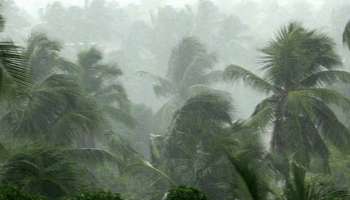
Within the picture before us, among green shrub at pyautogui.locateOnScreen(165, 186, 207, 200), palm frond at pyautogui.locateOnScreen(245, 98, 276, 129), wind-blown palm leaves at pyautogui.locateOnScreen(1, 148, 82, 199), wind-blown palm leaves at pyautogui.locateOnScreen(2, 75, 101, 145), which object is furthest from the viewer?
palm frond at pyautogui.locateOnScreen(245, 98, 276, 129)

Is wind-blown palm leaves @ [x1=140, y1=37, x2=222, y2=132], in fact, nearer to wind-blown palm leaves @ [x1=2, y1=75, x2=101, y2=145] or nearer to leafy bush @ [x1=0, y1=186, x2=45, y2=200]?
wind-blown palm leaves @ [x1=2, y1=75, x2=101, y2=145]

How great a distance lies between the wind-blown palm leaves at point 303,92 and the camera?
16484 mm

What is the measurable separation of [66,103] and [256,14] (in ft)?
210

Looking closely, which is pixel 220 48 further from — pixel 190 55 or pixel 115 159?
pixel 115 159

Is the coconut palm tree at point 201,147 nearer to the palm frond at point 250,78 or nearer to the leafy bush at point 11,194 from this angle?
the palm frond at point 250,78

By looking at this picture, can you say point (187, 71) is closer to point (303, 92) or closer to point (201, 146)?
point (201, 146)

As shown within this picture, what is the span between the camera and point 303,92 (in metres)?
16.0

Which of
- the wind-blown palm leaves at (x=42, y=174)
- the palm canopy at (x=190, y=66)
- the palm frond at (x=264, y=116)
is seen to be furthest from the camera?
the palm canopy at (x=190, y=66)

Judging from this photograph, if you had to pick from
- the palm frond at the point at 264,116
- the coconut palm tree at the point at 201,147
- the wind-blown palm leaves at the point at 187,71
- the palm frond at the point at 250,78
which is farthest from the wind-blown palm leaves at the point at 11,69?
the wind-blown palm leaves at the point at 187,71

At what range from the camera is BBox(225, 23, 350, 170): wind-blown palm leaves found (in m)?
16.5

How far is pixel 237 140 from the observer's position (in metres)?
15.5

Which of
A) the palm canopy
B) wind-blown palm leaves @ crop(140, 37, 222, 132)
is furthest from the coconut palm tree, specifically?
the palm canopy

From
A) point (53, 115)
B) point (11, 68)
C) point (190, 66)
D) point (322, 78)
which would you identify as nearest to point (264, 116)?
point (322, 78)

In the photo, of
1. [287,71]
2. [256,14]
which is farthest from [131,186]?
[256,14]
